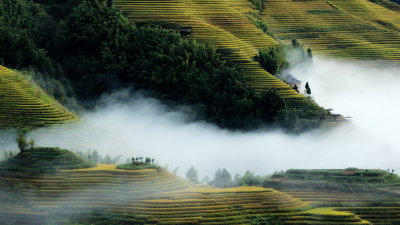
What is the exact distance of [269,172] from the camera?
184 ft

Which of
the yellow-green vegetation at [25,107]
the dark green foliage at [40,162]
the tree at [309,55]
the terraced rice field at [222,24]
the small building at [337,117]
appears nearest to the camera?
the dark green foliage at [40,162]

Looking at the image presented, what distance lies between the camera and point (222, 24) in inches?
3014

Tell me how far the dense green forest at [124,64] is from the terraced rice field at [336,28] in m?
14.6

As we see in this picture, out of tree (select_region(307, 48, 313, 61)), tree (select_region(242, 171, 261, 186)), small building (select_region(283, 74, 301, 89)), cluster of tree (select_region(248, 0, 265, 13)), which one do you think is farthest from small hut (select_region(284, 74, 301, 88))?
tree (select_region(242, 171, 261, 186))

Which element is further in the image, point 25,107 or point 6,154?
point 25,107

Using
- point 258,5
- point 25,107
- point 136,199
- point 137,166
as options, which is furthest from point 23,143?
point 258,5

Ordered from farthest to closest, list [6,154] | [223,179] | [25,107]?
[25,107] < [223,179] < [6,154]

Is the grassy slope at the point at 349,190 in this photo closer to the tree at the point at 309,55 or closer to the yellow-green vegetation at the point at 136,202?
the yellow-green vegetation at the point at 136,202

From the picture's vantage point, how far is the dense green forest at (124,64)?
2539 inches

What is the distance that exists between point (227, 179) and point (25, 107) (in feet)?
44.6

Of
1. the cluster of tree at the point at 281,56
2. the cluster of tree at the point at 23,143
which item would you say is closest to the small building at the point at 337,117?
the cluster of tree at the point at 281,56

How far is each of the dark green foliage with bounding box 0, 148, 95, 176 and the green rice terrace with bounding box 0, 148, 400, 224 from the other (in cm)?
5

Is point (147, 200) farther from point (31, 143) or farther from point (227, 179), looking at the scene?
point (31, 143)

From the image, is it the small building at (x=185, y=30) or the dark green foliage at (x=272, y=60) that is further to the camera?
the small building at (x=185, y=30)
